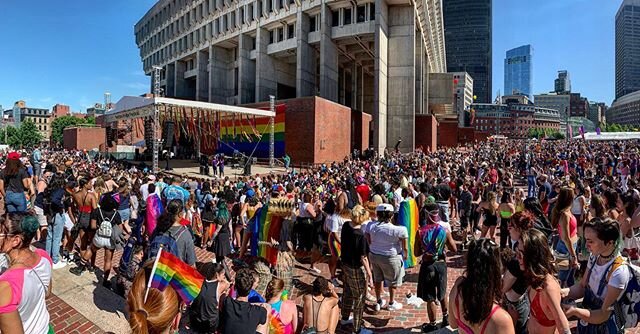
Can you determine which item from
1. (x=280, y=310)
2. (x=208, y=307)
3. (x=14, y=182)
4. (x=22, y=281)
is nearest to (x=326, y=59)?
(x=14, y=182)

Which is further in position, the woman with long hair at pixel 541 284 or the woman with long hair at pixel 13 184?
the woman with long hair at pixel 13 184

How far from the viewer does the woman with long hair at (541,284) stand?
270cm

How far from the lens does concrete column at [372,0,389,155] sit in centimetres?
3322

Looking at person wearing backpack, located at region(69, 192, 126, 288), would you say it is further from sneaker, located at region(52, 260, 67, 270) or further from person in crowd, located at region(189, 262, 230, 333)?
person in crowd, located at region(189, 262, 230, 333)

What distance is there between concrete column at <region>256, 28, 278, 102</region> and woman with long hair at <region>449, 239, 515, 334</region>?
40470 mm

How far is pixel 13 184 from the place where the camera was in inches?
297

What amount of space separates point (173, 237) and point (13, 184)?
5421mm

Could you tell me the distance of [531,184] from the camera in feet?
49.7

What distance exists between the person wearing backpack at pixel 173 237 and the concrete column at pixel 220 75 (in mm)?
47047

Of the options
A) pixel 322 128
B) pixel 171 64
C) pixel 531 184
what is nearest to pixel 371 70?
pixel 322 128

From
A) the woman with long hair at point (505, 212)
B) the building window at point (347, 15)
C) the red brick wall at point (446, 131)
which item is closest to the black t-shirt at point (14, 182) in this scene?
the woman with long hair at point (505, 212)

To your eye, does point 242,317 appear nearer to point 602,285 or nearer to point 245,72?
point 602,285

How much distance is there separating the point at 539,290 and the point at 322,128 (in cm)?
2691

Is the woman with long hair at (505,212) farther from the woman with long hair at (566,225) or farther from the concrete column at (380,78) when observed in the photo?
the concrete column at (380,78)
